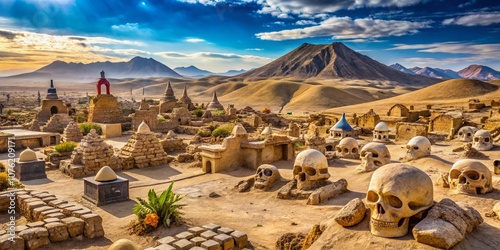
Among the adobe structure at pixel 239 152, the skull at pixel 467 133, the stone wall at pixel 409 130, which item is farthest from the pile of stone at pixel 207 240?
the skull at pixel 467 133

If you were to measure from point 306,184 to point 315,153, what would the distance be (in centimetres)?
107

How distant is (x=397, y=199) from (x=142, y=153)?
13151 mm

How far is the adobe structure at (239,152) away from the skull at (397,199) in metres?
9.55

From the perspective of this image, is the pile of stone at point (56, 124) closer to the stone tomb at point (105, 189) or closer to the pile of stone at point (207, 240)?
the stone tomb at point (105, 189)

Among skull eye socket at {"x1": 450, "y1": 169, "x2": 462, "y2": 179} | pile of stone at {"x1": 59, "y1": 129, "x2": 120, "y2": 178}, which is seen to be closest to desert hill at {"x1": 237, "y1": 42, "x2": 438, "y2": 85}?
pile of stone at {"x1": 59, "y1": 129, "x2": 120, "y2": 178}

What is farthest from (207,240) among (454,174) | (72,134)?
(72,134)

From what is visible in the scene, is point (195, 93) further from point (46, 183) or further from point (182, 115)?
point (46, 183)

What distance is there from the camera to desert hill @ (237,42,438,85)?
167m

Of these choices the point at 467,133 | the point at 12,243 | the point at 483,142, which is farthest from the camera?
the point at 467,133

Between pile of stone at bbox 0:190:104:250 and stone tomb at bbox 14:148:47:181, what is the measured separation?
4666 millimetres

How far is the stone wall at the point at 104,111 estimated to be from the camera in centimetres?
3137

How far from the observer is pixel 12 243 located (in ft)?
25.8

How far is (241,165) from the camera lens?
16.8m

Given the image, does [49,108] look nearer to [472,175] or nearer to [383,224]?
[472,175]
